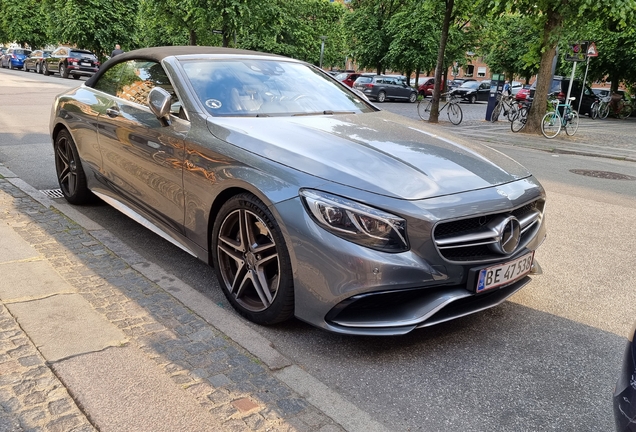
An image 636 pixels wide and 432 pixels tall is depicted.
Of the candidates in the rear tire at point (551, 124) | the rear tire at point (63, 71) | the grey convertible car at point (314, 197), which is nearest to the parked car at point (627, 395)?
the grey convertible car at point (314, 197)

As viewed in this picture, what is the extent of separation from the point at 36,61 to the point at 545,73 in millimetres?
33657

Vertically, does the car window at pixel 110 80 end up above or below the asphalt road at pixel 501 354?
above

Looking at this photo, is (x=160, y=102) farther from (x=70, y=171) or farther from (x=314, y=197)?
(x=70, y=171)

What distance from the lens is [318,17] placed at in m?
48.2

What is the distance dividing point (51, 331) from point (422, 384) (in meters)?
2.00

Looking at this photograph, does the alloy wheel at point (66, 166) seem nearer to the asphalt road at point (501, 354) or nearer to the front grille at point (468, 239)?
the asphalt road at point (501, 354)

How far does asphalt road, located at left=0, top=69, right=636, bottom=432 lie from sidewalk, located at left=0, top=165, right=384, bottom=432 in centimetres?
19

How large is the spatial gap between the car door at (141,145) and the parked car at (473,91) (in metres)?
34.1

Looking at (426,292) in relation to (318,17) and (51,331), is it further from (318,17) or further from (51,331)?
(318,17)

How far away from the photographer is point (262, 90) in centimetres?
404

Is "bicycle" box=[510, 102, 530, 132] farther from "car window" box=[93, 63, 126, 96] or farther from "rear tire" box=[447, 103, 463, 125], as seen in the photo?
"car window" box=[93, 63, 126, 96]

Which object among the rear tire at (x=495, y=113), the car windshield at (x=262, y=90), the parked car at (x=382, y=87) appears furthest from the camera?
the parked car at (x=382, y=87)

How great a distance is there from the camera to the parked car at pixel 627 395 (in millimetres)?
1751

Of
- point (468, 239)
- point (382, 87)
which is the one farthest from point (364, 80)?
point (468, 239)
